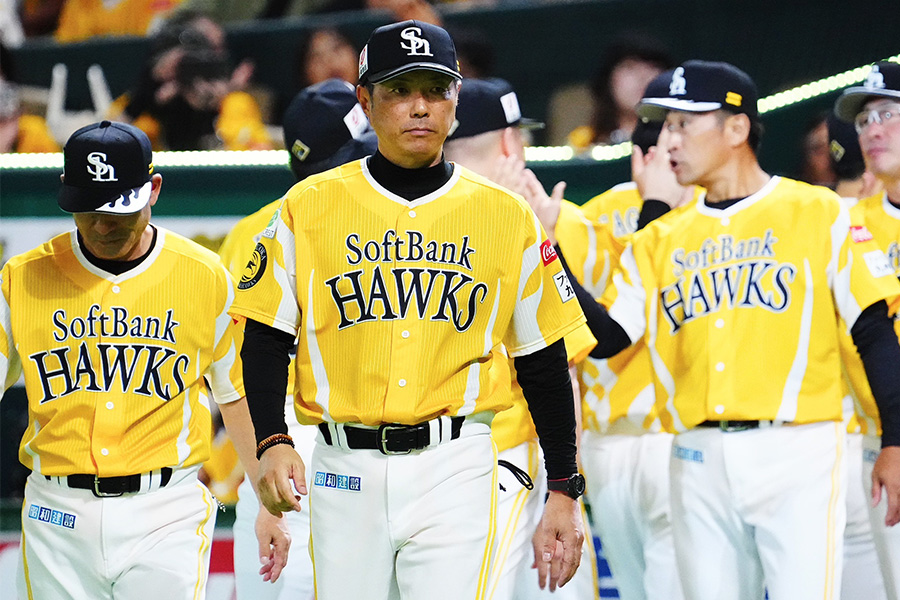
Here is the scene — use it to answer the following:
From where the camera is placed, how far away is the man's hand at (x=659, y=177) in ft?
15.6

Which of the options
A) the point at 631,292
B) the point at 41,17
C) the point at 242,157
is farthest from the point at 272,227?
the point at 41,17

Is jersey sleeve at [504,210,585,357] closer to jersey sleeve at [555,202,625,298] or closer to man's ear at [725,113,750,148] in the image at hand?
man's ear at [725,113,750,148]

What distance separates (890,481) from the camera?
3.82 meters

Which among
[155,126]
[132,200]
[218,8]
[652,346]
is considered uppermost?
[218,8]

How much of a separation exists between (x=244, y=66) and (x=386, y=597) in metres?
5.89

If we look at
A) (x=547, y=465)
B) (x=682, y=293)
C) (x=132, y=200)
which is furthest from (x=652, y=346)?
(x=132, y=200)

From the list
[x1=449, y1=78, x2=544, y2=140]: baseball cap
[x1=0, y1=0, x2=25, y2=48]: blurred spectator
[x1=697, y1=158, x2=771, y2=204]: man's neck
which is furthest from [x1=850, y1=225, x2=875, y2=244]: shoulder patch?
[x1=0, y1=0, x2=25, y2=48]: blurred spectator

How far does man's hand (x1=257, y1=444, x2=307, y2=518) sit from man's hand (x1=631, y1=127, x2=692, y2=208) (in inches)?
90.1

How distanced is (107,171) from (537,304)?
1.30m

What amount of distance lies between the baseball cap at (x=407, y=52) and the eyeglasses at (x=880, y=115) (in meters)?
2.33

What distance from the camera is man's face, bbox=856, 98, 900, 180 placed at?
15.3 feet

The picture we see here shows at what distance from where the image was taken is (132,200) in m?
3.56

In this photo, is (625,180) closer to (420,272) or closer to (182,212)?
(182,212)

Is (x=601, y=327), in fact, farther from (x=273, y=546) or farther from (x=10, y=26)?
(x=10, y=26)
